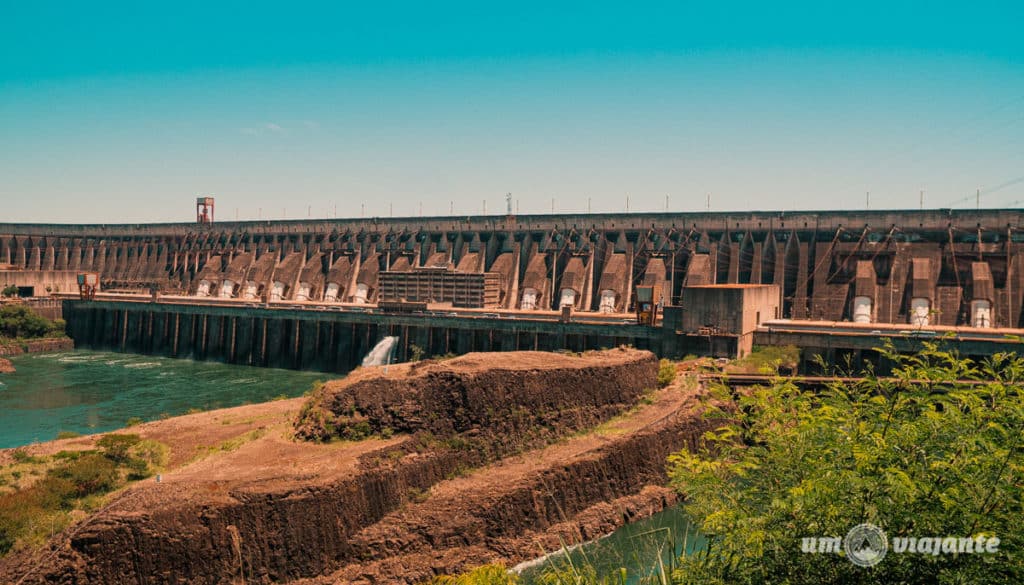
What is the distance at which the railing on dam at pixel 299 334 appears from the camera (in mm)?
61625

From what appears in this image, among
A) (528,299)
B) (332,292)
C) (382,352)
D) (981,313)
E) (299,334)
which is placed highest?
(981,313)

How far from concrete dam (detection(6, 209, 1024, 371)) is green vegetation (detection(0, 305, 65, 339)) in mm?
3083

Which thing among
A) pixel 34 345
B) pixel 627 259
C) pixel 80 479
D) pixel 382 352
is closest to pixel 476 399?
pixel 80 479

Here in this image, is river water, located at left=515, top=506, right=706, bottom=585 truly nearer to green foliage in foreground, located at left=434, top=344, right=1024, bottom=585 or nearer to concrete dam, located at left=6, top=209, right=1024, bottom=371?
green foliage in foreground, located at left=434, top=344, right=1024, bottom=585

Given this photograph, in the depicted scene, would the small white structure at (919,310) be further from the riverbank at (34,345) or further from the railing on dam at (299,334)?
the riverbank at (34,345)

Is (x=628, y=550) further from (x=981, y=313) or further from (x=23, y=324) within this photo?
(x=23, y=324)

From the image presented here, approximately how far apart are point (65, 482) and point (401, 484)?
1062 cm

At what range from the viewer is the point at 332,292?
93.9 metres

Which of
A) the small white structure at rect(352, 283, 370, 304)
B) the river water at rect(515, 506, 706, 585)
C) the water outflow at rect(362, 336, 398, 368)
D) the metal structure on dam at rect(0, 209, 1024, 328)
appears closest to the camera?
the river water at rect(515, 506, 706, 585)

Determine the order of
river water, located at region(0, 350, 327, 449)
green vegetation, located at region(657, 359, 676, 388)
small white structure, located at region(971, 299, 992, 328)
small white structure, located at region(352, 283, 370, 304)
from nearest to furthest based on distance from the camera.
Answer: green vegetation, located at region(657, 359, 676, 388), river water, located at region(0, 350, 327, 449), small white structure, located at region(971, 299, 992, 328), small white structure, located at region(352, 283, 370, 304)

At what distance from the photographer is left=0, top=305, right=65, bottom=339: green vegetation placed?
83938 mm

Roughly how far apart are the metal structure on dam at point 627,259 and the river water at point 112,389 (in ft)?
54.0

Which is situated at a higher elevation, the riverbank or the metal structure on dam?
the metal structure on dam

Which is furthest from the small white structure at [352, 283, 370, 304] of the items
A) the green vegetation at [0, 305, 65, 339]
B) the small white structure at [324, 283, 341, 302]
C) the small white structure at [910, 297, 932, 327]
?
the small white structure at [910, 297, 932, 327]
